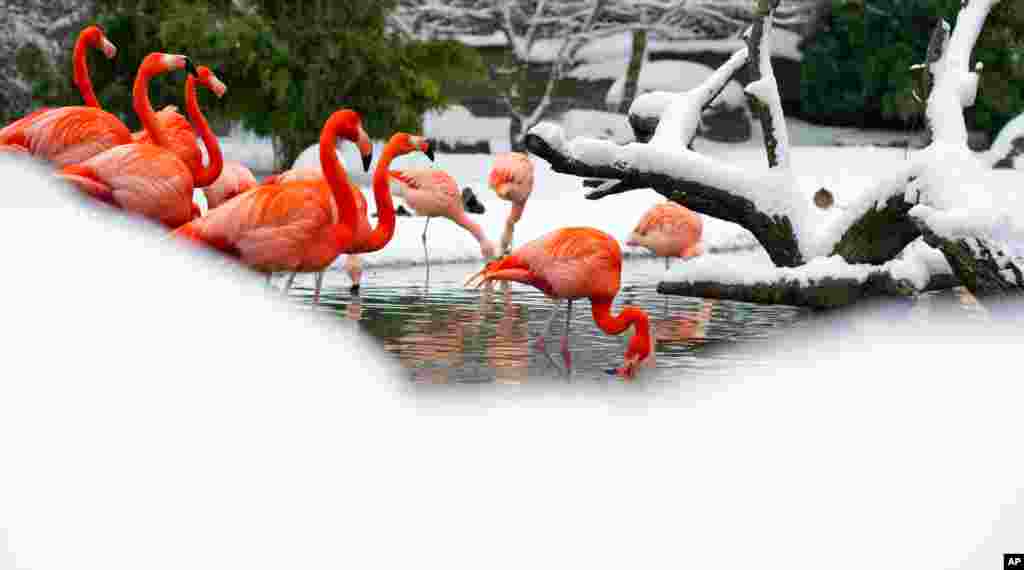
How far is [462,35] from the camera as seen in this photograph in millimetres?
27406

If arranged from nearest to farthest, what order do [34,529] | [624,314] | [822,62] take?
[34,529] < [624,314] < [822,62]

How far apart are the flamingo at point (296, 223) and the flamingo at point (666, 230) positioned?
9.86ft

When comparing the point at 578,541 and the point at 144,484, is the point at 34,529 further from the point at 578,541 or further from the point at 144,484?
the point at 578,541

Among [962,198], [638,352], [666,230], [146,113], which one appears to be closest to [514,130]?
[666,230]

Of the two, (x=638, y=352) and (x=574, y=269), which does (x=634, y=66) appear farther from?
(x=638, y=352)

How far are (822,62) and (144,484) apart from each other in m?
24.0

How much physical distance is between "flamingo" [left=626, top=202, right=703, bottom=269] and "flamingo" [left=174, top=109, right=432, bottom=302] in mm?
3006

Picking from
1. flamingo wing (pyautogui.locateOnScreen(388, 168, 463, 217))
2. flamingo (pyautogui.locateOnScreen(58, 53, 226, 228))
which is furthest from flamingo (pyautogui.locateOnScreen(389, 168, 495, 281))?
flamingo (pyautogui.locateOnScreen(58, 53, 226, 228))

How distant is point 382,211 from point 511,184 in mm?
3220

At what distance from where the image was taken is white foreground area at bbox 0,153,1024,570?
3471 millimetres

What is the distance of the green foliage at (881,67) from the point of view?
24.2m

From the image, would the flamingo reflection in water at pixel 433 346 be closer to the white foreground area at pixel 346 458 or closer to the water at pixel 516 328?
the water at pixel 516 328

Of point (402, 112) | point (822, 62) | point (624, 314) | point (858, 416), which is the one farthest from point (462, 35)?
point (858, 416)

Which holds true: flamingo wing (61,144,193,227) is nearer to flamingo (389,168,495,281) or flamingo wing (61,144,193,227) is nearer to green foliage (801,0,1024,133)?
flamingo (389,168,495,281)
